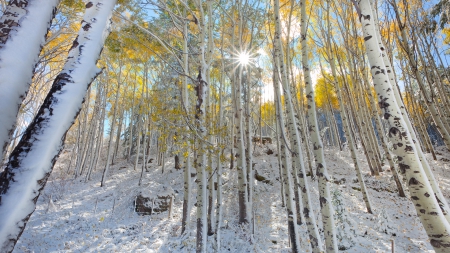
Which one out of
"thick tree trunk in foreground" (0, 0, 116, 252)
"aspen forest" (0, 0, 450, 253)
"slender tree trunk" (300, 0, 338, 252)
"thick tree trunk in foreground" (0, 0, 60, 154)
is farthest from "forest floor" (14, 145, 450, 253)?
"thick tree trunk in foreground" (0, 0, 60, 154)

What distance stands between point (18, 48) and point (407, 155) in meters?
3.53

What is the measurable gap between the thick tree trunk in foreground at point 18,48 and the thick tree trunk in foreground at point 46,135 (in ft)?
0.40

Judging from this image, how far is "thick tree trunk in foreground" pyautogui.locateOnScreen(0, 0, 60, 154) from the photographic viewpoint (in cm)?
109

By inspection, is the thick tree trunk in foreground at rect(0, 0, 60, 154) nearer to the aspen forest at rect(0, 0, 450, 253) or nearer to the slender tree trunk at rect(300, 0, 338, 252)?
the aspen forest at rect(0, 0, 450, 253)

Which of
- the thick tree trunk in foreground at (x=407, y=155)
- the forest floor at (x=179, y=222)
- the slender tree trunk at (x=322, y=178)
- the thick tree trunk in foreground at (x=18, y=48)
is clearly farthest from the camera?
the forest floor at (x=179, y=222)

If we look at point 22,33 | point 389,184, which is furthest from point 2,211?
point 389,184

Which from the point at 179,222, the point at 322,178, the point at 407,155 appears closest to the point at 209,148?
the point at 322,178

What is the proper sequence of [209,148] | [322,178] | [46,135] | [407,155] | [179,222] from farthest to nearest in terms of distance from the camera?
[179,222]
[209,148]
[322,178]
[407,155]
[46,135]

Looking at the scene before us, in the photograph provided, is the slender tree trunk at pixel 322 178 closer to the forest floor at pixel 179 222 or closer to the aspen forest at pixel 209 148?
the aspen forest at pixel 209 148

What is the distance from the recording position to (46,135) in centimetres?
114

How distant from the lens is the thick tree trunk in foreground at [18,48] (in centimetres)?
109

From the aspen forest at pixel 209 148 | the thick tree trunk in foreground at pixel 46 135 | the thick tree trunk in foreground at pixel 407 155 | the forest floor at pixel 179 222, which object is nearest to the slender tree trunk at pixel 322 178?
the aspen forest at pixel 209 148

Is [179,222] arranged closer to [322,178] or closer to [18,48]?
[322,178]

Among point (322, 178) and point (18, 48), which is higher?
point (18, 48)
